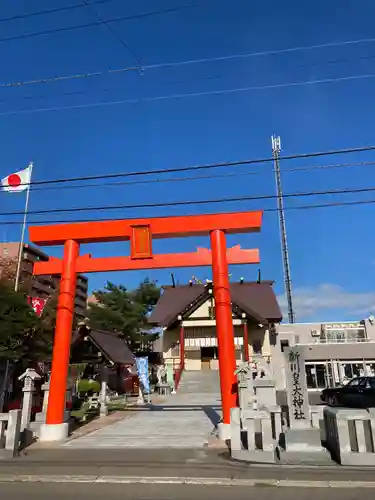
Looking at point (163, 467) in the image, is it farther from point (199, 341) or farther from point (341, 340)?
point (341, 340)

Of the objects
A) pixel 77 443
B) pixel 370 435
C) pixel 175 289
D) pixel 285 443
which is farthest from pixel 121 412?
pixel 175 289

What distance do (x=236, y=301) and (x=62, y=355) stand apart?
21.1m

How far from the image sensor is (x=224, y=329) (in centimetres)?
1153

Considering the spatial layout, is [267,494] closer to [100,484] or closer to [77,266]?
[100,484]

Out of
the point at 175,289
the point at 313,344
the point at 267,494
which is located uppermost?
the point at 175,289

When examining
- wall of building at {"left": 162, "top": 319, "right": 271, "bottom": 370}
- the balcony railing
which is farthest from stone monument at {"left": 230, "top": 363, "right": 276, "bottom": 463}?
the balcony railing

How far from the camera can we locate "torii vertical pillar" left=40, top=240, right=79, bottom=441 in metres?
11.4

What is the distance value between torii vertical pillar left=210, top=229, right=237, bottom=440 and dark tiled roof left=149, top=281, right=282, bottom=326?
768 inches

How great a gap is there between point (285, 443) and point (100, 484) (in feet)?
13.3

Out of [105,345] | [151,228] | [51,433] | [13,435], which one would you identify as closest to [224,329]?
[151,228]

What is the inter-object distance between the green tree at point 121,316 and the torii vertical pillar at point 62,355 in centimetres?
2512

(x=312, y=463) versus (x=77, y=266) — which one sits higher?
(x=77, y=266)

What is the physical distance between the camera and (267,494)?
20.4 ft

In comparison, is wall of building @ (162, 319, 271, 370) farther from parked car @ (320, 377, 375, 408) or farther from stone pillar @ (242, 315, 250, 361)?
parked car @ (320, 377, 375, 408)
